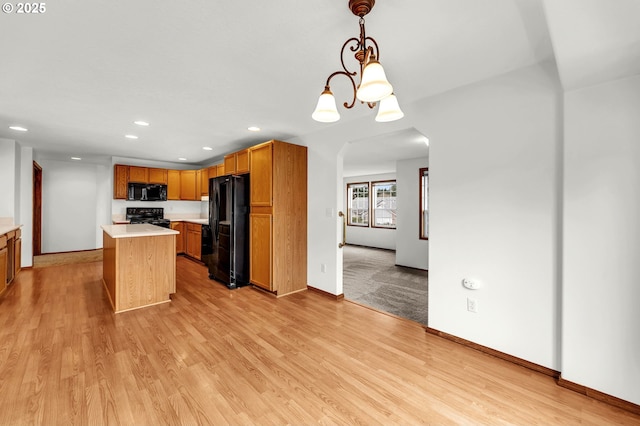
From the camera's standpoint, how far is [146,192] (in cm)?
630

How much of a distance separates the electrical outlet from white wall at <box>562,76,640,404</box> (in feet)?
1.95

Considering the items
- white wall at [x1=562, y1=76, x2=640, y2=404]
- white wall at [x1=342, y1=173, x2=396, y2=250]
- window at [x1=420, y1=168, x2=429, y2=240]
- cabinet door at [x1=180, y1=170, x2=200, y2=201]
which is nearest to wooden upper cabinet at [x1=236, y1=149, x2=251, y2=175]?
cabinet door at [x1=180, y1=170, x2=200, y2=201]

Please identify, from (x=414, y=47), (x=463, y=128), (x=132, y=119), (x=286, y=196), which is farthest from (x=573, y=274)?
(x=132, y=119)

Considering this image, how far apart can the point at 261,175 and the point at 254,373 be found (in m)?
2.63

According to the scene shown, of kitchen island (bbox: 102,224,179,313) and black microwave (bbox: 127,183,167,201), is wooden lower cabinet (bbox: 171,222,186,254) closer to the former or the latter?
black microwave (bbox: 127,183,167,201)

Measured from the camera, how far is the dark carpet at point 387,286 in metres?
3.45

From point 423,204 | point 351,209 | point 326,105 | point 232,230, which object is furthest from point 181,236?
point 326,105

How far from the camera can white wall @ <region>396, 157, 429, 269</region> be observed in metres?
5.71

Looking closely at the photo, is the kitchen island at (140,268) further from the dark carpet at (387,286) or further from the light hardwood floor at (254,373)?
the dark carpet at (387,286)

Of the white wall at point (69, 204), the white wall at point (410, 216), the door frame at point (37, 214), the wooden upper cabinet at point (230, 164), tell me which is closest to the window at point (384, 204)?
the white wall at point (410, 216)

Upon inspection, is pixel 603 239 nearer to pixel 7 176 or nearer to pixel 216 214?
pixel 216 214

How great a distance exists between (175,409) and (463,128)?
10.1ft

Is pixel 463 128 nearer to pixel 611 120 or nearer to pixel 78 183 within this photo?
pixel 611 120

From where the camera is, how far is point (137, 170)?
20.5 feet
